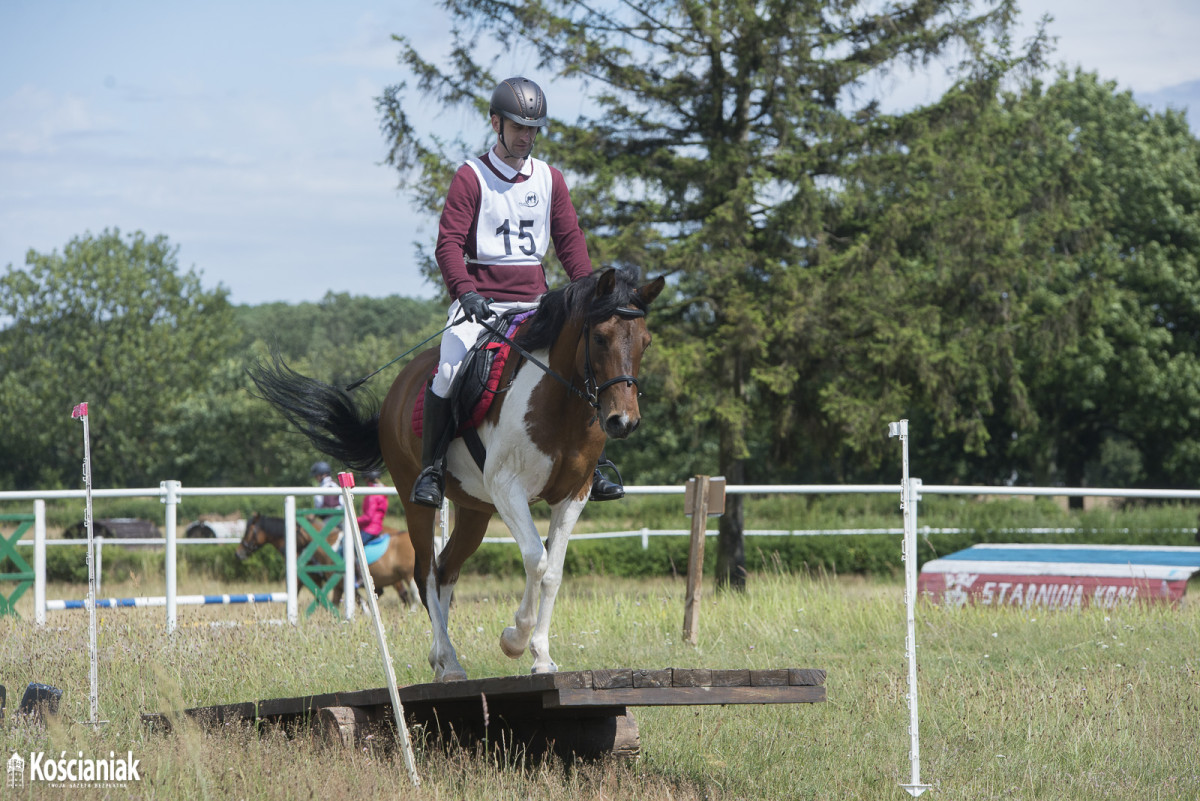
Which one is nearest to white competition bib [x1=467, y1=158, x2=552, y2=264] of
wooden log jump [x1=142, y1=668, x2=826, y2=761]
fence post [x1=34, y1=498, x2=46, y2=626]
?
wooden log jump [x1=142, y1=668, x2=826, y2=761]

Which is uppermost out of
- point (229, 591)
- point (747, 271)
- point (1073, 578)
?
point (747, 271)

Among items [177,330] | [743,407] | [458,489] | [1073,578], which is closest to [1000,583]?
[1073,578]

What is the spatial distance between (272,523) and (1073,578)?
9.54 m

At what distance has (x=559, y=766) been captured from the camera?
5.16 metres

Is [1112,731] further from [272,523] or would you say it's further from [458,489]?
[272,523]

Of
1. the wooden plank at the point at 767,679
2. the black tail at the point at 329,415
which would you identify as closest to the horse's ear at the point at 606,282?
the wooden plank at the point at 767,679

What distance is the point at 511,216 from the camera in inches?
235

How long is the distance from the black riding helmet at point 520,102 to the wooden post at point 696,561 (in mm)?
4145

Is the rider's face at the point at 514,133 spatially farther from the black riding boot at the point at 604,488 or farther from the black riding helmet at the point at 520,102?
the black riding boot at the point at 604,488

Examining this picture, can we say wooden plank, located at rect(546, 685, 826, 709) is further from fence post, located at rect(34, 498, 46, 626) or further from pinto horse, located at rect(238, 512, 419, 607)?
pinto horse, located at rect(238, 512, 419, 607)

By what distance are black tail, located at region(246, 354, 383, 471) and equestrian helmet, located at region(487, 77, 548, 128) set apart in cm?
237

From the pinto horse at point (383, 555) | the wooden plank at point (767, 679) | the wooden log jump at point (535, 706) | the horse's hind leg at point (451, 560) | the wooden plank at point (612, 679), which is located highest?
the horse's hind leg at point (451, 560)

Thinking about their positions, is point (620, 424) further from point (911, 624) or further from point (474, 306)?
point (911, 624)

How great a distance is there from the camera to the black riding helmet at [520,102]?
5688mm
